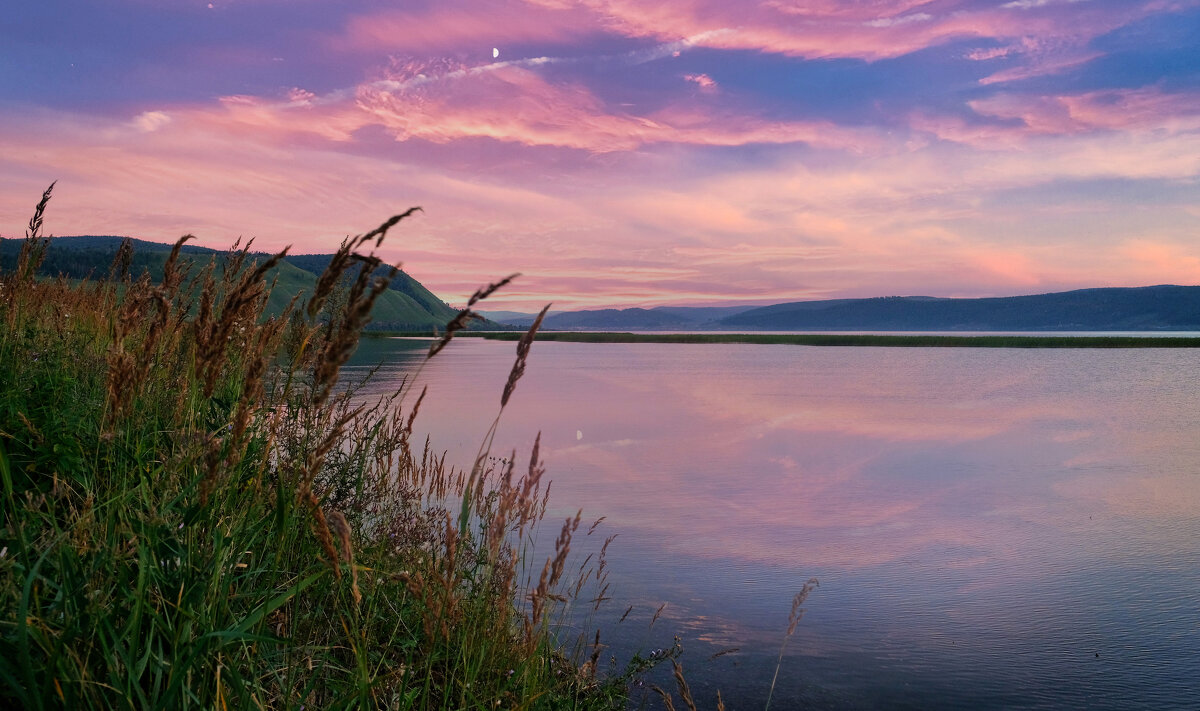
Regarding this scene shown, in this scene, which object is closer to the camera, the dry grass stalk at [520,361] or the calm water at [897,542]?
the dry grass stalk at [520,361]

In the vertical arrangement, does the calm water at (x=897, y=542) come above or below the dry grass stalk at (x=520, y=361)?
below

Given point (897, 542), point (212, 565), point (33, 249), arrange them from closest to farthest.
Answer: point (212, 565) < point (33, 249) < point (897, 542)

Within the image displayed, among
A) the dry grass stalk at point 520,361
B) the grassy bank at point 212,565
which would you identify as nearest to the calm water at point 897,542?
the grassy bank at point 212,565

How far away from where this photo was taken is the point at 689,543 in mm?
8000

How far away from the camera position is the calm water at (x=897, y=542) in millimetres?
5090

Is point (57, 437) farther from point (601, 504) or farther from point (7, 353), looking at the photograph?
point (601, 504)

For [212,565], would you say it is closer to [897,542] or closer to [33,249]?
[33,249]

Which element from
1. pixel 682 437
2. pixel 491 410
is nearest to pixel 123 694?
pixel 682 437

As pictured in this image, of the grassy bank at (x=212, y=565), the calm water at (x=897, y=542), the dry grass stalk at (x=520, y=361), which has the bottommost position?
the calm water at (x=897, y=542)

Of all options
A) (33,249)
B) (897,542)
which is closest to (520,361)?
(33,249)

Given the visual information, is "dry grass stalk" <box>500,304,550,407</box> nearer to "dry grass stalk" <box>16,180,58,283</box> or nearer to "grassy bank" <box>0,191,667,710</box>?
"grassy bank" <box>0,191,667,710</box>

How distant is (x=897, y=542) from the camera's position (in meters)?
8.34

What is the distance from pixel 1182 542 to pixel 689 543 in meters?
5.59

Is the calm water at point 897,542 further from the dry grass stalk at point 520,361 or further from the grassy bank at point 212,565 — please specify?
the dry grass stalk at point 520,361
